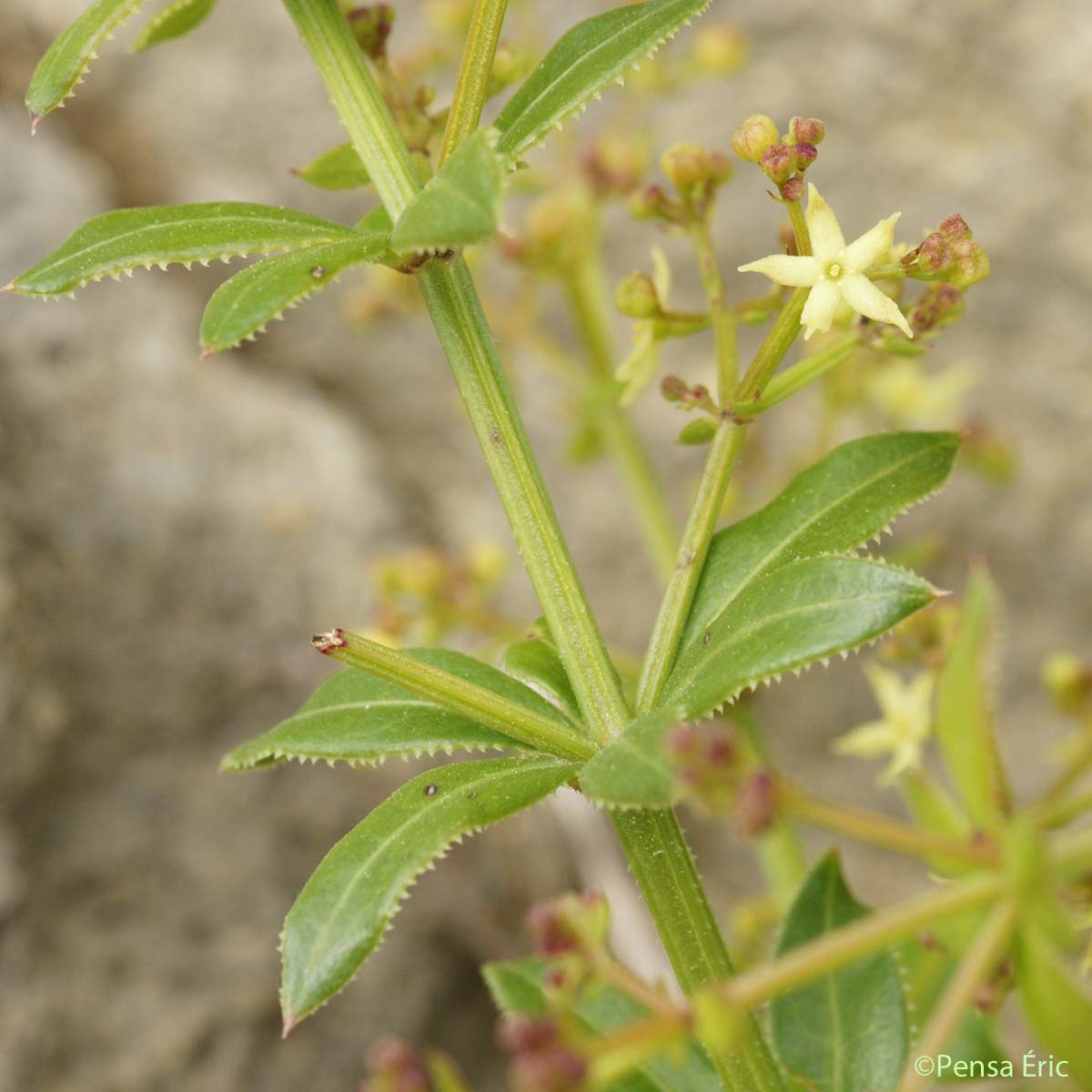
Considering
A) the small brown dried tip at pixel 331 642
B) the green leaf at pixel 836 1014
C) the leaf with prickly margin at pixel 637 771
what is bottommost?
the green leaf at pixel 836 1014

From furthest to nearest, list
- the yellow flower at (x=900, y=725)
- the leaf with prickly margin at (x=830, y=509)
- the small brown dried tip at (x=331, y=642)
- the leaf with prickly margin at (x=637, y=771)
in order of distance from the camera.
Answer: the yellow flower at (x=900, y=725), the leaf with prickly margin at (x=830, y=509), the small brown dried tip at (x=331, y=642), the leaf with prickly margin at (x=637, y=771)

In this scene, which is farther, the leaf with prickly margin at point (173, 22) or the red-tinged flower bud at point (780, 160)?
the leaf with prickly margin at point (173, 22)

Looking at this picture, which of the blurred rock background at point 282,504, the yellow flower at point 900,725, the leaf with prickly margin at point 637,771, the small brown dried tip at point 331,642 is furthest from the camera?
the blurred rock background at point 282,504

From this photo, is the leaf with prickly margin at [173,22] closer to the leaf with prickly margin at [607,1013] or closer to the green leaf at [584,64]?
the green leaf at [584,64]

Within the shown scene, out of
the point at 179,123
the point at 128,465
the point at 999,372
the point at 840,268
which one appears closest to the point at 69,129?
the point at 179,123

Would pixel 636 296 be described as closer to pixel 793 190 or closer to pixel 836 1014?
pixel 793 190

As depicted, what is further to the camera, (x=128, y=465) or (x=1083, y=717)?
(x=128, y=465)

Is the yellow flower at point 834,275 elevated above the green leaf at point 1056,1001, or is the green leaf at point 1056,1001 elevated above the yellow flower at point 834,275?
the yellow flower at point 834,275

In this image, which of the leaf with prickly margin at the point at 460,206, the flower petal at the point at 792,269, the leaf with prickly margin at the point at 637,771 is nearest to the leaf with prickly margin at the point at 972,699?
the leaf with prickly margin at the point at 637,771

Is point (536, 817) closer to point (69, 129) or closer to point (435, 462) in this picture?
point (435, 462)
